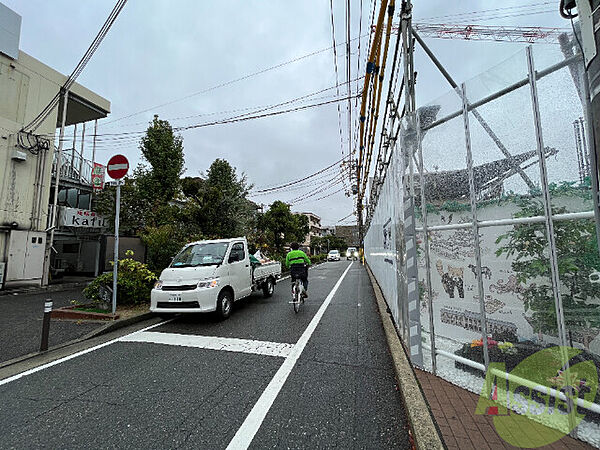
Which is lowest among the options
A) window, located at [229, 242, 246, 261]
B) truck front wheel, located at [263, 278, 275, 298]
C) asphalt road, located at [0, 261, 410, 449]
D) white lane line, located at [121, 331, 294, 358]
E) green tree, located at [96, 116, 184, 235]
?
asphalt road, located at [0, 261, 410, 449]

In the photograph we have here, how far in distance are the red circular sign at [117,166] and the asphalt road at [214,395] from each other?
3.53 metres

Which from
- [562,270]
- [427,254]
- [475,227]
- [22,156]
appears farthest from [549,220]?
[22,156]

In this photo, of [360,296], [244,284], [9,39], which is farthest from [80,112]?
[360,296]

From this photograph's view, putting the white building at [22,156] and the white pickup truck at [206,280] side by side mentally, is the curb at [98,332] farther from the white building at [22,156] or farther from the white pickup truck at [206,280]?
the white building at [22,156]

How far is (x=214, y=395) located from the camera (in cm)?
309

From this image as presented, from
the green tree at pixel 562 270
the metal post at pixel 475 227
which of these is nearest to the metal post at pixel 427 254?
the metal post at pixel 475 227

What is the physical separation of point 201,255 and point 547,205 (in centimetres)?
Answer: 651

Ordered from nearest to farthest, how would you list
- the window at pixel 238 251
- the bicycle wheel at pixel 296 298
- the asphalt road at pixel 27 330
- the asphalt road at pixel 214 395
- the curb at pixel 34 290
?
the asphalt road at pixel 214 395 < the asphalt road at pixel 27 330 < the bicycle wheel at pixel 296 298 < the window at pixel 238 251 < the curb at pixel 34 290

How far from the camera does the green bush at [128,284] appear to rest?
6711mm

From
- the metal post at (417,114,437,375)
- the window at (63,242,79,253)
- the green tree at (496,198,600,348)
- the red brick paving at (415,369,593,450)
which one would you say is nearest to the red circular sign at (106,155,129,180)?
the metal post at (417,114,437,375)

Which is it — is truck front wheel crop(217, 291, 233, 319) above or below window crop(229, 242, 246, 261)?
below

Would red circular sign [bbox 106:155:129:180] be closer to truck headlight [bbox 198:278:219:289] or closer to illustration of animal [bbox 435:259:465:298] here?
truck headlight [bbox 198:278:219:289]

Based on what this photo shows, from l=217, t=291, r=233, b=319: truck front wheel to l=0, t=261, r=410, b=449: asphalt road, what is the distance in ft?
3.01

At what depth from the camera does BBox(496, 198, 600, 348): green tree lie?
226cm
